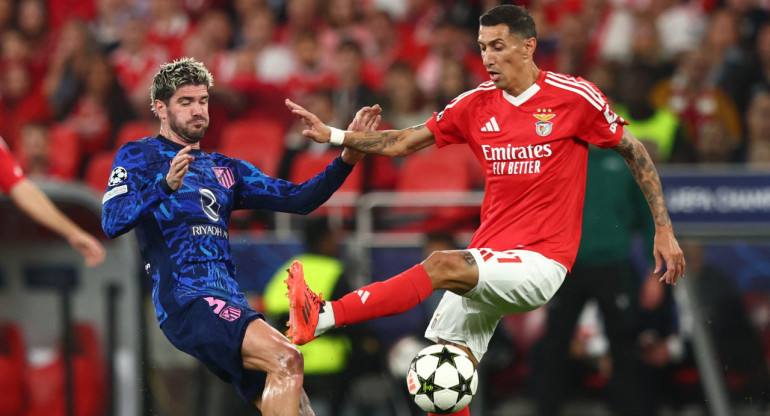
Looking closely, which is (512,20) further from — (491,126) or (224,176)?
(224,176)

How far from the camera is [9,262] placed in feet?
27.0

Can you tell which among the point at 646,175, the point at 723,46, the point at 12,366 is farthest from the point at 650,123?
the point at 12,366

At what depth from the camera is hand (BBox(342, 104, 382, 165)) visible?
596 centimetres

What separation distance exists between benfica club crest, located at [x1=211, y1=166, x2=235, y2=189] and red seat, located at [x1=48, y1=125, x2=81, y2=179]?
18.9ft

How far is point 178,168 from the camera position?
508 cm

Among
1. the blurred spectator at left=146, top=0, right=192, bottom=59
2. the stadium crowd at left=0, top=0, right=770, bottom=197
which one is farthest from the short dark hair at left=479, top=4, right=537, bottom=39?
the blurred spectator at left=146, top=0, right=192, bottom=59

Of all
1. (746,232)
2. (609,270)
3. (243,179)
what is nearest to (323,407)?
(609,270)

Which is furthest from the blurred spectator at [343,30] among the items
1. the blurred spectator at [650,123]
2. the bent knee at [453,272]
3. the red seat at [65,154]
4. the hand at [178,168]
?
the hand at [178,168]

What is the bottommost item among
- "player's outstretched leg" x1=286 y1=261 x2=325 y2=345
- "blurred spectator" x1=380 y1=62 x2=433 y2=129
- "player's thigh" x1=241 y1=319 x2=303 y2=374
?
"player's thigh" x1=241 y1=319 x2=303 y2=374

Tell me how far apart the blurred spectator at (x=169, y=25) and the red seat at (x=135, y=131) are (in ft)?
5.70

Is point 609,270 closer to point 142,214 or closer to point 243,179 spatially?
point 243,179

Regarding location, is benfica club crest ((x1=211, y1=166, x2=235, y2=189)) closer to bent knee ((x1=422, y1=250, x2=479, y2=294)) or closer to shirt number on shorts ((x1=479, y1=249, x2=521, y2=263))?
bent knee ((x1=422, y1=250, x2=479, y2=294))

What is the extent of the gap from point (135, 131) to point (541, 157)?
6.24 metres

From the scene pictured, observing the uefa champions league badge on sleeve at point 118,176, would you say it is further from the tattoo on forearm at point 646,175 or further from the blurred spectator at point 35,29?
the blurred spectator at point 35,29
